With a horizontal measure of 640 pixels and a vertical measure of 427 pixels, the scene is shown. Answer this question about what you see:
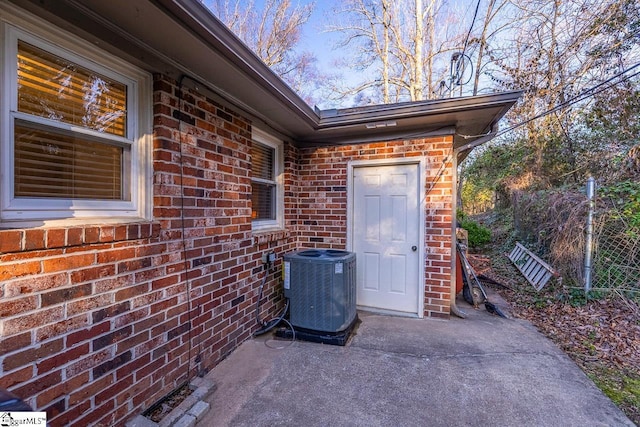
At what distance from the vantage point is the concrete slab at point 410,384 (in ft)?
6.13

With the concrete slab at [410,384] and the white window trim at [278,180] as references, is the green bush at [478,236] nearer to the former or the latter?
the concrete slab at [410,384]

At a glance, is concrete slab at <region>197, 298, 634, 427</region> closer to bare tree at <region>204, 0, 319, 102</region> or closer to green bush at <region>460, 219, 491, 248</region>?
green bush at <region>460, 219, 491, 248</region>

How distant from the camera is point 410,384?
222 cm

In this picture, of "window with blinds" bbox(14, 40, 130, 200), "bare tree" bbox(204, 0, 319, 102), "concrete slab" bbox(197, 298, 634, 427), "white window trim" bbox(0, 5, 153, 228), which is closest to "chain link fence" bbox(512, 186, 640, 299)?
"concrete slab" bbox(197, 298, 634, 427)

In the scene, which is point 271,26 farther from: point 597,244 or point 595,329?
point 595,329

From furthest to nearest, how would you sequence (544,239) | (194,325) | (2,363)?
(544,239) < (194,325) < (2,363)

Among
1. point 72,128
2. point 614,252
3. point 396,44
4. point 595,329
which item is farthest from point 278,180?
point 396,44

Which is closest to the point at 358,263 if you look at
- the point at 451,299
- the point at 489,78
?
the point at 451,299

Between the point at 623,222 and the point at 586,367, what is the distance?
219cm

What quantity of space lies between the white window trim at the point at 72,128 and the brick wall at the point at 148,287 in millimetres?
92

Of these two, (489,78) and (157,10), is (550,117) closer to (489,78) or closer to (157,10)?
(489,78)

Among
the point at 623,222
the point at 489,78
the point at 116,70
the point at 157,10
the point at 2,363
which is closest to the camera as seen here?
the point at 2,363

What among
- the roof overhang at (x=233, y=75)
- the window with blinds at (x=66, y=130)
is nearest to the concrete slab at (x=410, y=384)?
the window with blinds at (x=66, y=130)

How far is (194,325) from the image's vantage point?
223cm
